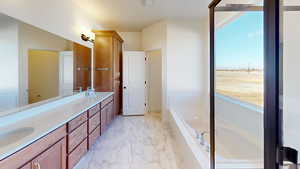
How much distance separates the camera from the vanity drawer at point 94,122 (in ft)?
8.79

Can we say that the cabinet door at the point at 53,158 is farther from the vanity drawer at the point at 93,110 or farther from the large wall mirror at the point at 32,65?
the vanity drawer at the point at 93,110

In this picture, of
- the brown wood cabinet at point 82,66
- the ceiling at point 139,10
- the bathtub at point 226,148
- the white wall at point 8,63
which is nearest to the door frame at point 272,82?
the bathtub at point 226,148

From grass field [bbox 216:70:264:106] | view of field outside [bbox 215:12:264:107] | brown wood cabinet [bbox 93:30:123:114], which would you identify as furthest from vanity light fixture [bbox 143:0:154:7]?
grass field [bbox 216:70:264:106]

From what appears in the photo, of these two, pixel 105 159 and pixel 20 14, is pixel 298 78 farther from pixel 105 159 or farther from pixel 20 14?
pixel 20 14

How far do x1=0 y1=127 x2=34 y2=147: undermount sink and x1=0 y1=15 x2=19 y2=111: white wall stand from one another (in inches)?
11.7

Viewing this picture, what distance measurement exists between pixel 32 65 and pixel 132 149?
1883mm

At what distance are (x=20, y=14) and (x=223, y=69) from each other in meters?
2.78

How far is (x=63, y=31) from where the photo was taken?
2.91 meters

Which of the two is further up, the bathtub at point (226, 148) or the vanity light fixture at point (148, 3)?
the vanity light fixture at point (148, 3)

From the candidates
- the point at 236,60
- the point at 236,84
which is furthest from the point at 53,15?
the point at 236,84

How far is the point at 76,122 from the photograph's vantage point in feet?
7.07

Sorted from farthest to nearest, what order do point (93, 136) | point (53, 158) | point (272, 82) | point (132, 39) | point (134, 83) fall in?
point (132, 39)
point (134, 83)
point (93, 136)
point (53, 158)
point (272, 82)

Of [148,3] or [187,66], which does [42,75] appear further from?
[187,66]

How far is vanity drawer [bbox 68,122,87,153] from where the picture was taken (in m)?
1.99
